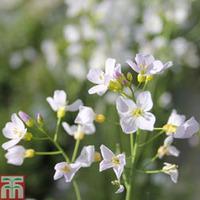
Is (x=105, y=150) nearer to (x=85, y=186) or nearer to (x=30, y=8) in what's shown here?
(x=85, y=186)

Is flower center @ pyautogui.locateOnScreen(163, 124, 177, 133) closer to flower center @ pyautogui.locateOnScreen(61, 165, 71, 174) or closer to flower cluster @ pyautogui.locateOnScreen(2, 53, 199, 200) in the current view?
flower cluster @ pyautogui.locateOnScreen(2, 53, 199, 200)

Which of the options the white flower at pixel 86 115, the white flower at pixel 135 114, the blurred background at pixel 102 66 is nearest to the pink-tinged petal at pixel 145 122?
the white flower at pixel 135 114

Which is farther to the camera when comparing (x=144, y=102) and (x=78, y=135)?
(x=78, y=135)

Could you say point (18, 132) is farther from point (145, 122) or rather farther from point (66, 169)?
point (145, 122)

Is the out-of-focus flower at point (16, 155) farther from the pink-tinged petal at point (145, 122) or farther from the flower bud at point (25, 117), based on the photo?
the pink-tinged petal at point (145, 122)

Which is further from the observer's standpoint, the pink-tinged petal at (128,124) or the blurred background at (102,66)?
the blurred background at (102,66)

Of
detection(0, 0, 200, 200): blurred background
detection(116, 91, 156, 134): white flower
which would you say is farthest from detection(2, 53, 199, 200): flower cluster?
detection(0, 0, 200, 200): blurred background

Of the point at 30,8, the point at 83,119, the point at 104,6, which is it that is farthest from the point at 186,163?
the point at 30,8

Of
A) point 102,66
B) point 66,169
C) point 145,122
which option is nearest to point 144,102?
point 145,122
